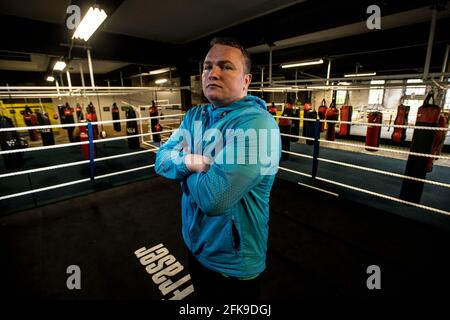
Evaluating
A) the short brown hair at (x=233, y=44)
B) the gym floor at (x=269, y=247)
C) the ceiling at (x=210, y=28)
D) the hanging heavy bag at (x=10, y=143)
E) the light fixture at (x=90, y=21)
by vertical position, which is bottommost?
the gym floor at (x=269, y=247)

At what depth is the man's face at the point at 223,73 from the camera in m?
0.96

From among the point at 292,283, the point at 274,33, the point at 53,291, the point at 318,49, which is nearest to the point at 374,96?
the point at 318,49

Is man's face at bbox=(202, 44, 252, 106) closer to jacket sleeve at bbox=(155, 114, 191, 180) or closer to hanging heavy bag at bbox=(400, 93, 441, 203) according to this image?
jacket sleeve at bbox=(155, 114, 191, 180)

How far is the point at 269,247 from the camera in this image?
2.45 metres

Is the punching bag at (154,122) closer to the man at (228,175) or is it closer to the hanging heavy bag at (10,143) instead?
the hanging heavy bag at (10,143)

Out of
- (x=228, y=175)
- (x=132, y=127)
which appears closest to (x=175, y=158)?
(x=228, y=175)

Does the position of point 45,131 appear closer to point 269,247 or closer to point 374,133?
point 269,247

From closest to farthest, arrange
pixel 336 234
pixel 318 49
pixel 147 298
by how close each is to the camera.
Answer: pixel 147 298
pixel 336 234
pixel 318 49

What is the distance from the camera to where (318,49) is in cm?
536

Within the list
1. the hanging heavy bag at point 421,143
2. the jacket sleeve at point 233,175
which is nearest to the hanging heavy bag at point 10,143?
the jacket sleeve at point 233,175

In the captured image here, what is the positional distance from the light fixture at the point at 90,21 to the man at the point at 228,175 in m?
2.19

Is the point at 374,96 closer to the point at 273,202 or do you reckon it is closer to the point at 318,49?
the point at 318,49

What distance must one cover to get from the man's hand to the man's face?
27cm

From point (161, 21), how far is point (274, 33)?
190 cm
